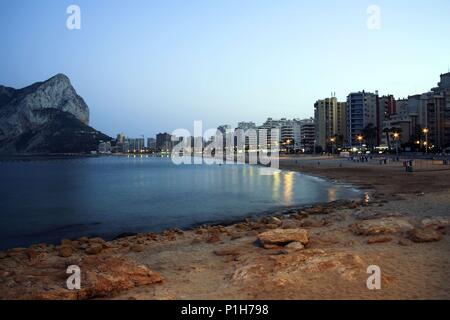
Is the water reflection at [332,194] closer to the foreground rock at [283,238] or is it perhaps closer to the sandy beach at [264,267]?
the sandy beach at [264,267]

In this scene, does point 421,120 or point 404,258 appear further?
point 421,120

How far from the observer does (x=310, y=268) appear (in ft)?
31.1

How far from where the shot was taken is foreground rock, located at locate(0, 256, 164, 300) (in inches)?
336

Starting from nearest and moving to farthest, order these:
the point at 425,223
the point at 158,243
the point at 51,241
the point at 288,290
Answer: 1. the point at 288,290
2. the point at 425,223
3. the point at 158,243
4. the point at 51,241

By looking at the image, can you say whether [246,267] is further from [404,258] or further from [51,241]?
[51,241]

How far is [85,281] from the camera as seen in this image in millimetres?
8992
